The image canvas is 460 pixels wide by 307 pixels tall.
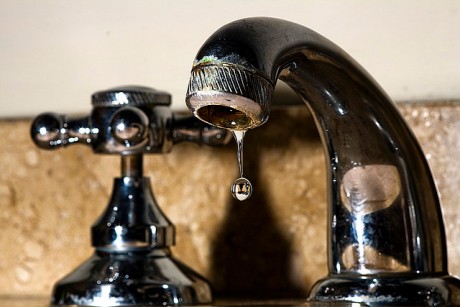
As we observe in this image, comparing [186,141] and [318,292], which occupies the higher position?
[186,141]

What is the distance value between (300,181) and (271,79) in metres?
0.27

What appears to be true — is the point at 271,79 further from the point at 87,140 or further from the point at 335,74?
the point at 87,140

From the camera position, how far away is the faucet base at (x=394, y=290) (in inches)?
24.0

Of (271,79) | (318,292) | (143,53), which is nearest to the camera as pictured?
(271,79)

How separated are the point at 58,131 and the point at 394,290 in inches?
11.2

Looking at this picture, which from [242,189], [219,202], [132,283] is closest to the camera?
[242,189]

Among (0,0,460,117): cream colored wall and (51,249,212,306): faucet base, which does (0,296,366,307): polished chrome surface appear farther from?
(0,0,460,117): cream colored wall

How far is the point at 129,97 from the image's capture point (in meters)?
0.72

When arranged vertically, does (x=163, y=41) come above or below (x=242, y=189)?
above

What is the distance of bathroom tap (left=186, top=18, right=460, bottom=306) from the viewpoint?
2.00 feet

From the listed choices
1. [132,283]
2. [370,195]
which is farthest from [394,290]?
[132,283]

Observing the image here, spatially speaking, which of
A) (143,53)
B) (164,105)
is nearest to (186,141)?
(164,105)

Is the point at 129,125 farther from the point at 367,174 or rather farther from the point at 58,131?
the point at 367,174

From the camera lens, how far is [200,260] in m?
0.81
